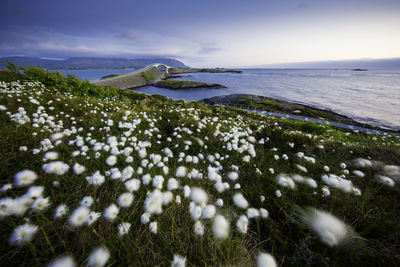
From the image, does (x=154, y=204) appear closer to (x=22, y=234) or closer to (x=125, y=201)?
(x=125, y=201)

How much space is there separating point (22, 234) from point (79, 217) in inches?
17.2

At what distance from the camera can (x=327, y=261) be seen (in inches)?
62.9

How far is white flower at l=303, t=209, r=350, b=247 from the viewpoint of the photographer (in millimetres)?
1689

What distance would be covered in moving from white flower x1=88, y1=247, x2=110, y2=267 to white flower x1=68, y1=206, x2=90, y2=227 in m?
0.34

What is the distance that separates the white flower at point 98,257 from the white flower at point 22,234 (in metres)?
0.60

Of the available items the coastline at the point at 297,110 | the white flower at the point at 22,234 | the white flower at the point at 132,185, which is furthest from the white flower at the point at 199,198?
the coastline at the point at 297,110

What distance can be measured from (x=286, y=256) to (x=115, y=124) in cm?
513

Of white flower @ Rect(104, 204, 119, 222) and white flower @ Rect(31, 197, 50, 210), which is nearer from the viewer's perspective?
white flower @ Rect(31, 197, 50, 210)

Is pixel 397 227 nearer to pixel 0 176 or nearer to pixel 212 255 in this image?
pixel 212 255

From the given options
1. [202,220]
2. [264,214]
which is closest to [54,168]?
[202,220]

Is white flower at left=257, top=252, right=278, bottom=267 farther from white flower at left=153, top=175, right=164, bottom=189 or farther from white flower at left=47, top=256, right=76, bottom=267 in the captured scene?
white flower at left=47, top=256, right=76, bottom=267

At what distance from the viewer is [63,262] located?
133cm

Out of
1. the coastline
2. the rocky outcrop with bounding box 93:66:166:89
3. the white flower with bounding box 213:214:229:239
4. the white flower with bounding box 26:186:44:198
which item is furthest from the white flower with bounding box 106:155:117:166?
the rocky outcrop with bounding box 93:66:166:89

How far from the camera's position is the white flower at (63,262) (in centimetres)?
130
